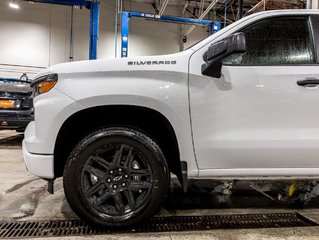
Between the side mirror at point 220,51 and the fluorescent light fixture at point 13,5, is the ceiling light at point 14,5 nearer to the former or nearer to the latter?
the fluorescent light fixture at point 13,5

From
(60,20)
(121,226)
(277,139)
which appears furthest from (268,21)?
(60,20)

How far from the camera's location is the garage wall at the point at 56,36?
1318cm

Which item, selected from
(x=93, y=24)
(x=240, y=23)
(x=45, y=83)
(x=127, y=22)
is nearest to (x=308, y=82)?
(x=240, y=23)

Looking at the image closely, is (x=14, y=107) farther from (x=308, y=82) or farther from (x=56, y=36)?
(x=56, y=36)

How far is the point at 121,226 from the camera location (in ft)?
7.14

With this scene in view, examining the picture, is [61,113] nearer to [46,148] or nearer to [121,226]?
[46,148]

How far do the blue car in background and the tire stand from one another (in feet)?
11.9

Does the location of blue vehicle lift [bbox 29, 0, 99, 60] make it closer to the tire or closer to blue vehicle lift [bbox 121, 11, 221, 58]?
blue vehicle lift [bbox 121, 11, 221, 58]

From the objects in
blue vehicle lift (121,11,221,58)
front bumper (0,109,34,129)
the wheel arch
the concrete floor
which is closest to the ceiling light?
blue vehicle lift (121,11,221,58)

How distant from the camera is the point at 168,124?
2.18 meters

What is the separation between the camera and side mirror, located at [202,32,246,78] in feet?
6.05

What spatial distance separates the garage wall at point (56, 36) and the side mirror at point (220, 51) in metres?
12.2

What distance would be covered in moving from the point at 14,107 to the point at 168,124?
4.30 meters

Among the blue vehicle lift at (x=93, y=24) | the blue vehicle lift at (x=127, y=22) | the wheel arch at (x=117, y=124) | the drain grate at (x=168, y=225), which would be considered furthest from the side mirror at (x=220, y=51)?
the blue vehicle lift at (x=127, y=22)
